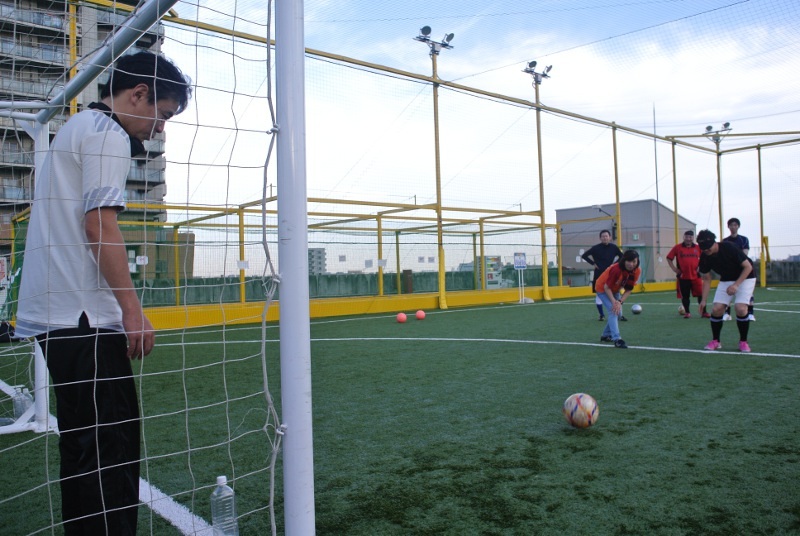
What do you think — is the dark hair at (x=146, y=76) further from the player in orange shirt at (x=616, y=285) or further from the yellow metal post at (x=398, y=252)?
the yellow metal post at (x=398, y=252)

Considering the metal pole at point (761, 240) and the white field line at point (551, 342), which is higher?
the metal pole at point (761, 240)

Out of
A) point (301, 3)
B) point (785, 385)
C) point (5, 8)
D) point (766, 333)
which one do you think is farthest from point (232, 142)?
point (766, 333)

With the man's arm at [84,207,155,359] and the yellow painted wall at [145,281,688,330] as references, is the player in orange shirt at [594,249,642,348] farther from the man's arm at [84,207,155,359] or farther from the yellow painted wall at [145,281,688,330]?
the man's arm at [84,207,155,359]

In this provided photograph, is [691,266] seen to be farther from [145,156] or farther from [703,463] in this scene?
[145,156]

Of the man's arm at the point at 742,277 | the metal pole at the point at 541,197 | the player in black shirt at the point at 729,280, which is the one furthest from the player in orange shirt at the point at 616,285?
the metal pole at the point at 541,197

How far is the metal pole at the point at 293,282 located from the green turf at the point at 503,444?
41 centimetres

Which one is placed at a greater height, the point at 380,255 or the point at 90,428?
the point at 380,255

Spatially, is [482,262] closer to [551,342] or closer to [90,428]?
[551,342]

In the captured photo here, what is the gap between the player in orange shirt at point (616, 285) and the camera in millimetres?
7449

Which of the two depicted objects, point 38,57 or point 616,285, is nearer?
point 38,57

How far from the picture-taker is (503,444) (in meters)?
3.51

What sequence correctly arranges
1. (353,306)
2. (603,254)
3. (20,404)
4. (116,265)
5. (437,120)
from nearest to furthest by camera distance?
(116,265) → (20,404) → (603,254) → (353,306) → (437,120)

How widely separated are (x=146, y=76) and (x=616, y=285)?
7281mm

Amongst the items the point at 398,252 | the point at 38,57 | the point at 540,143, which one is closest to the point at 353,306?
the point at 398,252
